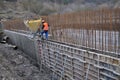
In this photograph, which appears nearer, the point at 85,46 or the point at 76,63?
the point at 76,63

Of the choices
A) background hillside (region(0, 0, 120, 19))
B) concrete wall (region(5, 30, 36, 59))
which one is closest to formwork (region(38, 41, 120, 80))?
concrete wall (region(5, 30, 36, 59))

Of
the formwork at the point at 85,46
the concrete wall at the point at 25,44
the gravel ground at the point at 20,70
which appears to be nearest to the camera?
the formwork at the point at 85,46

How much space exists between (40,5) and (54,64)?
3826 centimetres

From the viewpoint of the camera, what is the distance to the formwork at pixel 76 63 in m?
9.91

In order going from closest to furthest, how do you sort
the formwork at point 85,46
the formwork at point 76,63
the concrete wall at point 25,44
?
the formwork at point 76,63 → the formwork at point 85,46 → the concrete wall at point 25,44

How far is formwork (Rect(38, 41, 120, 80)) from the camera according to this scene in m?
9.91

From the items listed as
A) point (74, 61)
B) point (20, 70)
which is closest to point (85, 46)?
point (74, 61)

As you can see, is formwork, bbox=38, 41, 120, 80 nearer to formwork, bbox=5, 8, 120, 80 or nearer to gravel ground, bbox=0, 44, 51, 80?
formwork, bbox=5, 8, 120, 80

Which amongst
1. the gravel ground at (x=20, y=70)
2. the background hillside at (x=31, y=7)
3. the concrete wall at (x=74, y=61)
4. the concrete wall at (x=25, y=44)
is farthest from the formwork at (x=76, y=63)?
the background hillside at (x=31, y=7)

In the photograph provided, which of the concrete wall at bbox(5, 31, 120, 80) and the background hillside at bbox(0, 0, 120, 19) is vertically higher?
the background hillside at bbox(0, 0, 120, 19)

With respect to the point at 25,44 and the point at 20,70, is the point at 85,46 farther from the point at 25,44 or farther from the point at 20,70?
the point at 25,44

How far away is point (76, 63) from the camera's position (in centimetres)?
1264

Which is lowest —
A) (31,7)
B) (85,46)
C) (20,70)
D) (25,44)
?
(20,70)

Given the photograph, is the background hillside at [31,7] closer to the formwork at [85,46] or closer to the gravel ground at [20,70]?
the gravel ground at [20,70]
